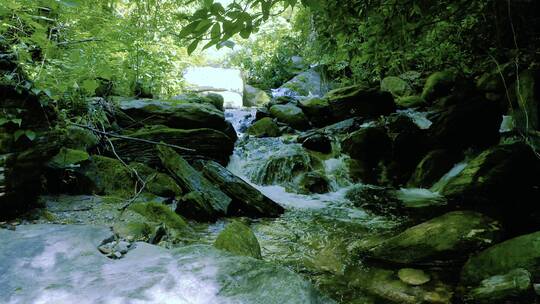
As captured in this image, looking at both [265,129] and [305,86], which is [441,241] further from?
[305,86]

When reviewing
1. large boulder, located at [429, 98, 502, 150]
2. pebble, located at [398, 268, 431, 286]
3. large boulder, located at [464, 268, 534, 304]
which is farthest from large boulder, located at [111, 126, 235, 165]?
large boulder, located at [429, 98, 502, 150]

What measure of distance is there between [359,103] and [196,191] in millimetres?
6360

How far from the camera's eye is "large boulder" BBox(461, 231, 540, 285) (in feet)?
9.22

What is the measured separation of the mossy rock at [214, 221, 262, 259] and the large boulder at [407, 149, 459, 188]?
13.1 ft

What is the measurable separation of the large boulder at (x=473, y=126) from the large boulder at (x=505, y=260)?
13.0 feet

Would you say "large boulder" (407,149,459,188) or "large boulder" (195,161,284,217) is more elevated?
"large boulder" (407,149,459,188)

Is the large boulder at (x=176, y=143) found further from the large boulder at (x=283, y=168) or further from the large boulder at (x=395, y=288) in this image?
the large boulder at (x=395, y=288)

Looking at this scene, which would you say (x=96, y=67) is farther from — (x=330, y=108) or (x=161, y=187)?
(x=330, y=108)

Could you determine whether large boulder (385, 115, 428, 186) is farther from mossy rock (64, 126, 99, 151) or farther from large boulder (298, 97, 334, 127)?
mossy rock (64, 126, 99, 151)

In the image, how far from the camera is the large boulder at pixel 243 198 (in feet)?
16.6

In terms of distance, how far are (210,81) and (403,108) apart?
11.8 meters

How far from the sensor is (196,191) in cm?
495

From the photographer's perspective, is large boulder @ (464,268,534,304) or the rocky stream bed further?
large boulder @ (464,268,534,304)

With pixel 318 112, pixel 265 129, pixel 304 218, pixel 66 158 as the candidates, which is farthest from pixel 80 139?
pixel 318 112
